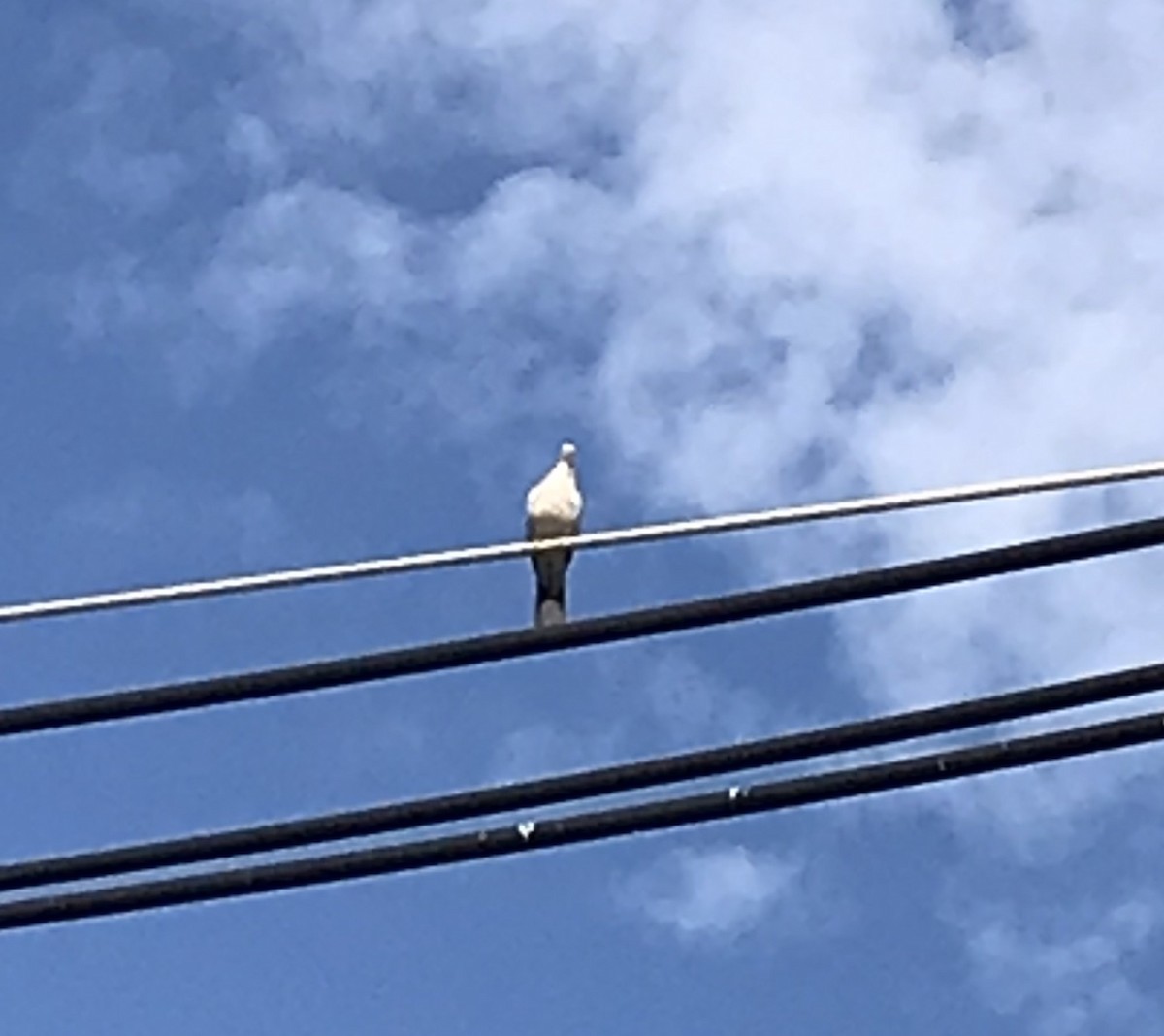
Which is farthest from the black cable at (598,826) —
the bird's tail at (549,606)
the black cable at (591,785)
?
the bird's tail at (549,606)

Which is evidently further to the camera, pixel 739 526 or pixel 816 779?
pixel 739 526

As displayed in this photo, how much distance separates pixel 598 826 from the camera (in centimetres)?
448

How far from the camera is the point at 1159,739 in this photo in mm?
4426

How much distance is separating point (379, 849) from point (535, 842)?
13.9 inches

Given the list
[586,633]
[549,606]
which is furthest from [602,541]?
[549,606]

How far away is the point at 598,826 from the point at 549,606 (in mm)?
4823

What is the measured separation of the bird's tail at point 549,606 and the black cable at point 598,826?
4.60m

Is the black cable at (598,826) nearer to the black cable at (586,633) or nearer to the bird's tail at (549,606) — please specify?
the black cable at (586,633)

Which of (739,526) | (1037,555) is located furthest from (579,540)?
(1037,555)

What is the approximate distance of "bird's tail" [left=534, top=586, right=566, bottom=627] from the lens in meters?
9.20

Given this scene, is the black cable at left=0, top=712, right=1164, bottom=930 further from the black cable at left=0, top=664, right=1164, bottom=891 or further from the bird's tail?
the bird's tail

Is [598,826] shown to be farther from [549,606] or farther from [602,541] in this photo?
[549,606]

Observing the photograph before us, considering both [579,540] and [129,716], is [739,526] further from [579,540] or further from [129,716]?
[129,716]

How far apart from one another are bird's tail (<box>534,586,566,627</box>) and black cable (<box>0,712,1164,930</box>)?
15.1ft
